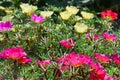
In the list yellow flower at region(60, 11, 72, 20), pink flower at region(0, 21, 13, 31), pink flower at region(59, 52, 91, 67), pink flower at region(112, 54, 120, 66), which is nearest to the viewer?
pink flower at region(59, 52, 91, 67)

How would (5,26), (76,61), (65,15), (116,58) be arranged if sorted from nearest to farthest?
(76,61) < (116,58) < (5,26) < (65,15)

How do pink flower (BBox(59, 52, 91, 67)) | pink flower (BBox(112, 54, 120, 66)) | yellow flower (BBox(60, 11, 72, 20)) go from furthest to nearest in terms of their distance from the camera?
1. yellow flower (BBox(60, 11, 72, 20))
2. pink flower (BBox(112, 54, 120, 66))
3. pink flower (BBox(59, 52, 91, 67))

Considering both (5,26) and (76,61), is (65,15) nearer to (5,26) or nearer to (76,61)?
(5,26)

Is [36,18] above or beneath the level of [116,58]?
above

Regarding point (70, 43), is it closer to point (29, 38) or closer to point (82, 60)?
point (29, 38)

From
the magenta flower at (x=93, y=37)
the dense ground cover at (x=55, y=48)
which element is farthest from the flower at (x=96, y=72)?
the magenta flower at (x=93, y=37)

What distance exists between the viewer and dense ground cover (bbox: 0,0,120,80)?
7.10 feet

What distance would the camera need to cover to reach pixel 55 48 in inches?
108

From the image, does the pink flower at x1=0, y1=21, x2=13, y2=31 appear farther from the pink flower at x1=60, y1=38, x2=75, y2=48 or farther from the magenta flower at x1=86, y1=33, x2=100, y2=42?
the magenta flower at x1=86, y1=33, x2=100, y2=42

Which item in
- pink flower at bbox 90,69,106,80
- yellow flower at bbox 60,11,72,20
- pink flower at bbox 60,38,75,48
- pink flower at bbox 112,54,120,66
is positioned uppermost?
yellow flower at bbox 60,11,72,20

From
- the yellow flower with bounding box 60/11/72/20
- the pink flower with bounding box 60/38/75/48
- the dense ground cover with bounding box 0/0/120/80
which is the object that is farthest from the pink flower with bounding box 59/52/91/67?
the yellow flower with bounding box 60/11/72/20

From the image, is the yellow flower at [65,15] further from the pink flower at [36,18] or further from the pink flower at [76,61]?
the pink flower at [76,61]

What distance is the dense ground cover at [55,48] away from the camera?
7.10ft

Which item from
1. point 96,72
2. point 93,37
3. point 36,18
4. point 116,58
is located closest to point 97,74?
point 96,72
